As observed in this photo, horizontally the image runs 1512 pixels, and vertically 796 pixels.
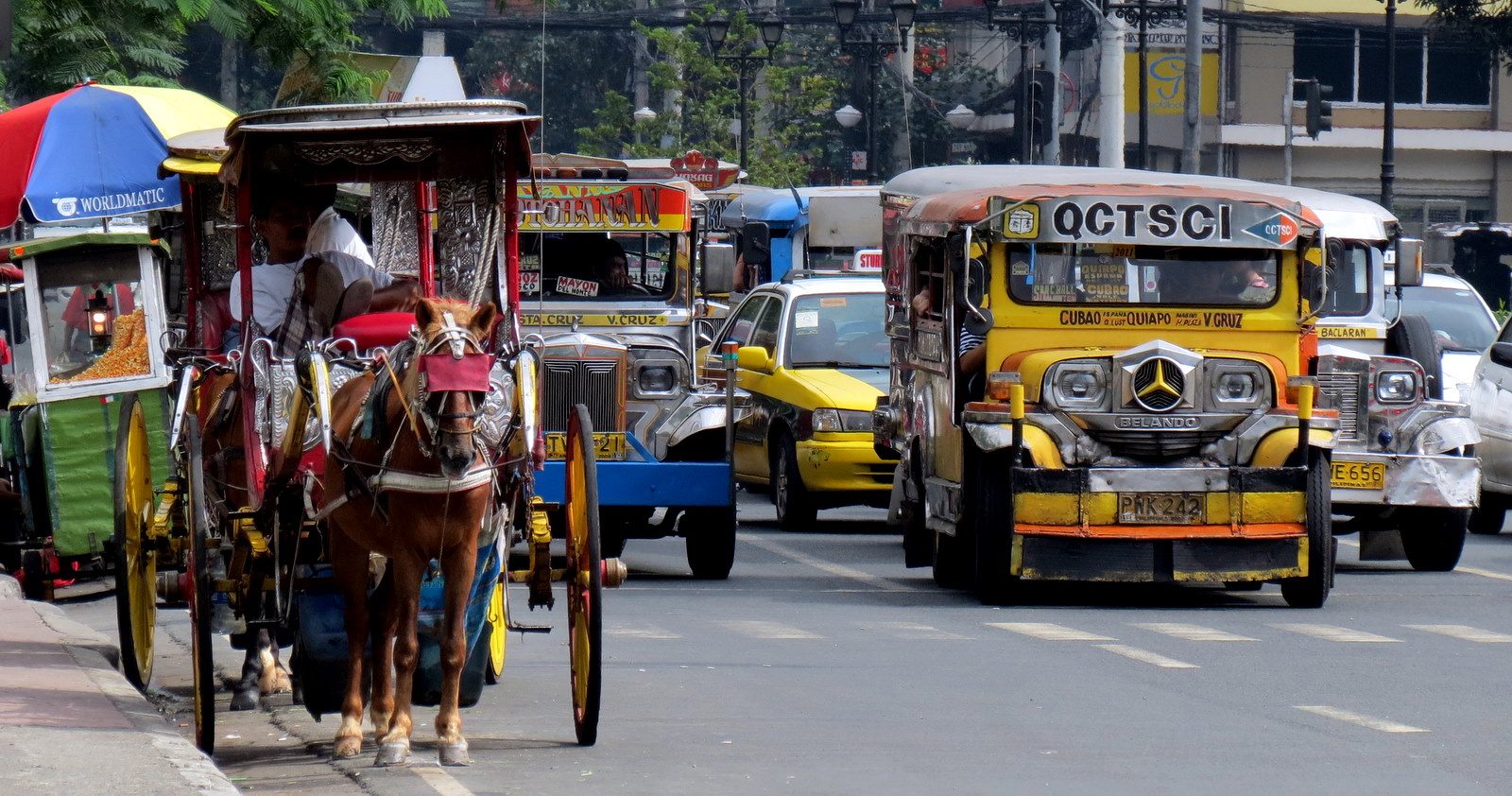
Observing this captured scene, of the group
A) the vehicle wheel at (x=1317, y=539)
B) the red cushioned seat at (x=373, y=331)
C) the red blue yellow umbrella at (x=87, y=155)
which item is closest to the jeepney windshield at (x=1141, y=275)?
the vehicle wheel at (x=1317, y=539)

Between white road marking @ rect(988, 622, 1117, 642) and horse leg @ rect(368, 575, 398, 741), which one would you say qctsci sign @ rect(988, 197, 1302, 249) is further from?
horse leg @ rect(368, 575, 398, 741)

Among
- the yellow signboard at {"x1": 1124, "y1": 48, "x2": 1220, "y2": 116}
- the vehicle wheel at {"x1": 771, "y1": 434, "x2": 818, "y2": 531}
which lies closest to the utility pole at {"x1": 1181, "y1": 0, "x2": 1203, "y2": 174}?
the yellow signboard at {"x1": 1124, "y1": 48, "x2": 1220, "y2": 116}

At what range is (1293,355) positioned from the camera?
1265cm

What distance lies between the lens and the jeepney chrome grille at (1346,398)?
14.2 meters

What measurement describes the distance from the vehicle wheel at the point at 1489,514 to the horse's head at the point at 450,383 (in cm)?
1254

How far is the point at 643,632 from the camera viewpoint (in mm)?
11273

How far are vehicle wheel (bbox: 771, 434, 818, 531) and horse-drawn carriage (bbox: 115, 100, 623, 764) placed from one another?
8.07 m

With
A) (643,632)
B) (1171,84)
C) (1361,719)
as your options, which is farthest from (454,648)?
(1171,84)

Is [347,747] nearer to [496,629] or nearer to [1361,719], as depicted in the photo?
[496,629]

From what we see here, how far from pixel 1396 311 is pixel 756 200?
58.4ft

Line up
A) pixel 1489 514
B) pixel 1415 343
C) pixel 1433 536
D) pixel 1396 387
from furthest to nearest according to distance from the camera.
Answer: pixel 1489 514 → pixel 1415 343 → pixel 1433 536 → pixel 1396 387

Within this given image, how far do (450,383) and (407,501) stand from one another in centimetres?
51

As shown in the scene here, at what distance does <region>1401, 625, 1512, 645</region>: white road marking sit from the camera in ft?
36.6

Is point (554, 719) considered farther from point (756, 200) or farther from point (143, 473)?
point (756, 200)
